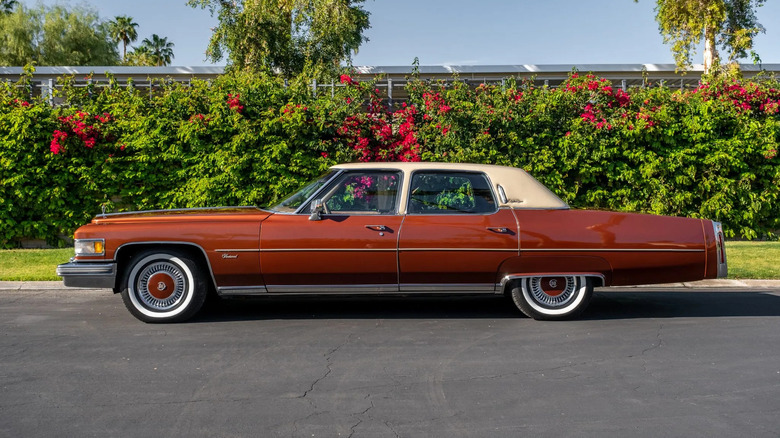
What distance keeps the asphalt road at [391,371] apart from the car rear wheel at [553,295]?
18 cm

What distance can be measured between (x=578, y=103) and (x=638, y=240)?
7.28 metres

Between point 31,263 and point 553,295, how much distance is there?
8.23 m

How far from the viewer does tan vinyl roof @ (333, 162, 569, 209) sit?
7.16m

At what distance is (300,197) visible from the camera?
718 centimetres

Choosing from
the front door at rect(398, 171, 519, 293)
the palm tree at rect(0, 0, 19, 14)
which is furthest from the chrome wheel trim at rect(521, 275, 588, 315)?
the palm tree at rect(0, 0, 19, 14)

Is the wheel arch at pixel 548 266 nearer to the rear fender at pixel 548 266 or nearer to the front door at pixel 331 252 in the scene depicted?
the rear fender at pixel 548 266

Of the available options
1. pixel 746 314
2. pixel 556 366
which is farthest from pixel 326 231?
pixel 746 314

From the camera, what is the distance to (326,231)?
22.4ft

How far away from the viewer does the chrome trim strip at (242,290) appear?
693cm

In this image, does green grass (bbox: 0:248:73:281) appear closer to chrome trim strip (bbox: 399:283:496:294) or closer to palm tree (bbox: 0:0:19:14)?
chrome trim strip (bbox: 399:283:496:294)

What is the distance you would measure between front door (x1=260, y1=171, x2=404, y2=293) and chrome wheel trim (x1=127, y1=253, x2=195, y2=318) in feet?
2.65

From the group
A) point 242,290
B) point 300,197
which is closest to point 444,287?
point 300,197

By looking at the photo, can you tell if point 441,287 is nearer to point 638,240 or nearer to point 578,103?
→ point 638,240

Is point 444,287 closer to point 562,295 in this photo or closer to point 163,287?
point 562,295
